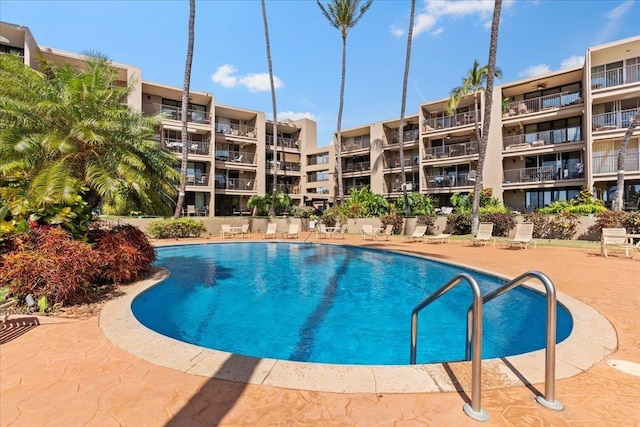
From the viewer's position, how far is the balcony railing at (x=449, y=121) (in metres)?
30.0

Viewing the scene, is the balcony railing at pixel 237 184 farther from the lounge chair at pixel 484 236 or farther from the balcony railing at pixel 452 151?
the lounge chair at pixel 484 236

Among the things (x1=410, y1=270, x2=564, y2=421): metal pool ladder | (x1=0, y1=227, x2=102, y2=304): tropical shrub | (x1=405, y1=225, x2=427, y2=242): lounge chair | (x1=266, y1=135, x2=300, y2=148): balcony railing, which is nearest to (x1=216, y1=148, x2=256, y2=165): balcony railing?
(x1=266, y1=135, x2=300, y2=148): balcony railing

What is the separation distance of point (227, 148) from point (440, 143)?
2266cm

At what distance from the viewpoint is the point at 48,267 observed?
5.57 m

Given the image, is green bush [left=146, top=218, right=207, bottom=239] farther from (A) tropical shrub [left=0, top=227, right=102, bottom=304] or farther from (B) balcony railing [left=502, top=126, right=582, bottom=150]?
(B) balcony railing [left=502, top=126, right=582, bottom=150]

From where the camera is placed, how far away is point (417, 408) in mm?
2785

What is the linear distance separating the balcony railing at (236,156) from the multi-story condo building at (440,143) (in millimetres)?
133

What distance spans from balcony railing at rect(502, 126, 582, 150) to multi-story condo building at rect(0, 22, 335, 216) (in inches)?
800

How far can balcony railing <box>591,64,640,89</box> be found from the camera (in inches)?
870

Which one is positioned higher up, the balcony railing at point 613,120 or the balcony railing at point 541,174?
the balcony railing at point 613,120

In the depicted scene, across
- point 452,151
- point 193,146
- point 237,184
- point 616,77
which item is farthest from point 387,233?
point 193,146

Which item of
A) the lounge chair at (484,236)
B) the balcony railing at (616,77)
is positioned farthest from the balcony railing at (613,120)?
the lounge chair at (484,236)

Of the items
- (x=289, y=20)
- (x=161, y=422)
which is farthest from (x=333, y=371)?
(x=289, y=20)

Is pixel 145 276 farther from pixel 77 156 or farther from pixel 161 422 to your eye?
pixel 161 422
